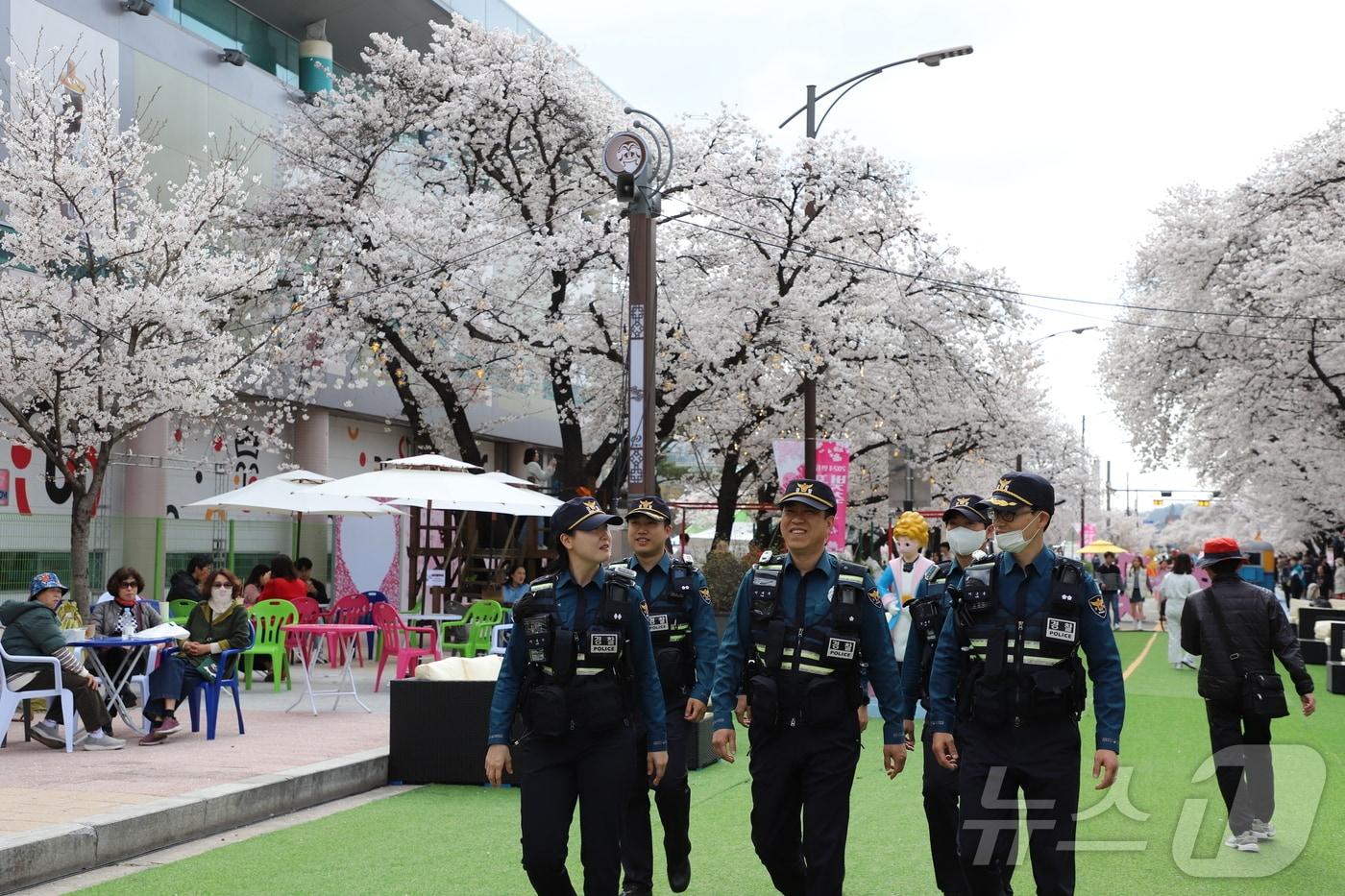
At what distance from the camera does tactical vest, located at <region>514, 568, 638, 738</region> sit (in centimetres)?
523

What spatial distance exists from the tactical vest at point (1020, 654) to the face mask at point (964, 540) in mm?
1770

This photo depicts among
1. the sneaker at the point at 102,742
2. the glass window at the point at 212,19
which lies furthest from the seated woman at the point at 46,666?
the glass window at the point at 212,19

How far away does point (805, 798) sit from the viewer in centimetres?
542

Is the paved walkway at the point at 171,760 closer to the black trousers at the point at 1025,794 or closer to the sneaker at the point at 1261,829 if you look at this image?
the black trousers at the point at 1025,794

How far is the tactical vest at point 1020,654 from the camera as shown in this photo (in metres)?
5.03

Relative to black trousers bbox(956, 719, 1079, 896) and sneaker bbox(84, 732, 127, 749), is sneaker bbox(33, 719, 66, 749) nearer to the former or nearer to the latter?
sneaker bbox(84, 732, 127, 749)

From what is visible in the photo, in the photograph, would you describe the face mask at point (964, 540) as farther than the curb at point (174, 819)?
Yes

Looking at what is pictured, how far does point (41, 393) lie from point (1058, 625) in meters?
16.8

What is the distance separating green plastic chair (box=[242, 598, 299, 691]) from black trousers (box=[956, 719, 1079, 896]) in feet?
37.0

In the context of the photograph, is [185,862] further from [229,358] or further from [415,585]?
[415,585]

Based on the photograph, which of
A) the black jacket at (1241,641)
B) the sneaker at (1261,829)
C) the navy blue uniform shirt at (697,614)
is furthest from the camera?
the sneaker at (1261,829)

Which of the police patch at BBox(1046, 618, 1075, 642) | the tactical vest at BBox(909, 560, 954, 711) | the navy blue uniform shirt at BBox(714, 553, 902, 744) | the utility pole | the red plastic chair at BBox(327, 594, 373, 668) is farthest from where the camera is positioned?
the red plastic chair at BBox(327, 594, 373, 668)

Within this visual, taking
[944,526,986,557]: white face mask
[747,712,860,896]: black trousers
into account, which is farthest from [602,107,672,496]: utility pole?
[747,712,860,896]: black trousers

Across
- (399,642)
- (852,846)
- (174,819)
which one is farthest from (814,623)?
(399,642)
